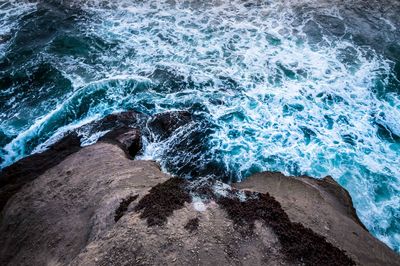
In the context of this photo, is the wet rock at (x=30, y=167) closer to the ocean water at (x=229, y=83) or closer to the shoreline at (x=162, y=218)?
the shoreline at (x=162, y=218)

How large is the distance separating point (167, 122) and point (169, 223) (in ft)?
16.7

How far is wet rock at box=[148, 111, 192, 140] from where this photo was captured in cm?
978

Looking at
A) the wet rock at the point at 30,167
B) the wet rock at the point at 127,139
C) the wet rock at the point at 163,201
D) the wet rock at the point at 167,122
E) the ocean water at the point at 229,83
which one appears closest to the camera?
the wet rock at the point at 163,201

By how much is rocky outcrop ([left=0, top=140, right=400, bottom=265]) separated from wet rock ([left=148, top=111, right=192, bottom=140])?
2.40 meters

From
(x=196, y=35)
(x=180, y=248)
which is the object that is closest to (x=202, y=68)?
(x=196, y=35)

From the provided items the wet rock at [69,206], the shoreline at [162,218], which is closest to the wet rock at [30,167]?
the shoreline at [162,218]

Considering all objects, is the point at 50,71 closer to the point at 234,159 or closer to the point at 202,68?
the point at 202,68

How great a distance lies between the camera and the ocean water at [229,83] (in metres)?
9.40

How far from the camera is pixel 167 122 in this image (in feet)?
32.9

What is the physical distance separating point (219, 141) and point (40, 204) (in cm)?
518

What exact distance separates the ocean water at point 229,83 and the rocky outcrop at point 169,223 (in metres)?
2.11

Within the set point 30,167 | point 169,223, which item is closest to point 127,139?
point 30,167

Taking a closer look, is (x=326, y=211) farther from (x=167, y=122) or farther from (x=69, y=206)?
(x=167, y=122)

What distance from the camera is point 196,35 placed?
14.2m
